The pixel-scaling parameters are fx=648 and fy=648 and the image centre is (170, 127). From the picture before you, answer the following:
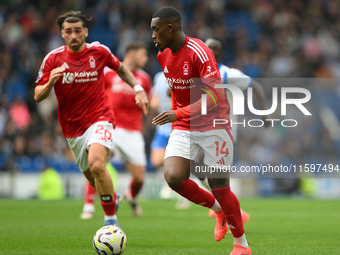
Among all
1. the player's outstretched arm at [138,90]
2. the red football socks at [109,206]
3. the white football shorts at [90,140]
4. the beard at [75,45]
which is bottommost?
the red football socks at [109,206]

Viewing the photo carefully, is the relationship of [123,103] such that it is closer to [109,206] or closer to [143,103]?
[109,206]

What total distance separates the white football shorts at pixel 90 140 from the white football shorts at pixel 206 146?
1.38m

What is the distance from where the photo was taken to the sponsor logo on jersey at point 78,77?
7.61 metres

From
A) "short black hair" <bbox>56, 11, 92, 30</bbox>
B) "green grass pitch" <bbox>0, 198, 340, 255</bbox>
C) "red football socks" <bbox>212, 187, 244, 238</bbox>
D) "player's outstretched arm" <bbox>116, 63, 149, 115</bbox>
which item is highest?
"short black hair" <bbox>56, 11, 92, 30</bbox>

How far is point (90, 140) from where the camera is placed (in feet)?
24.7

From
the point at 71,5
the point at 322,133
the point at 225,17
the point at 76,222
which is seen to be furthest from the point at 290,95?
the point at 76,222

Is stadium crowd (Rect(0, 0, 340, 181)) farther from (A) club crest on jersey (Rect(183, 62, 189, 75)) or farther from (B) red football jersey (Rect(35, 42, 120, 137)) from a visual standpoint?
(A) club crest on jersey (Rect(183, 62, 189, 75))

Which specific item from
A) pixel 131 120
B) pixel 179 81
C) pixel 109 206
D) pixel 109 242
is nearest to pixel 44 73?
pixel 109 206

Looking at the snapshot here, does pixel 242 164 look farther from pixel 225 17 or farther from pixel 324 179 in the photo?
pixel 225 17

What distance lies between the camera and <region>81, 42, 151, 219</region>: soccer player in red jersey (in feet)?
35.6

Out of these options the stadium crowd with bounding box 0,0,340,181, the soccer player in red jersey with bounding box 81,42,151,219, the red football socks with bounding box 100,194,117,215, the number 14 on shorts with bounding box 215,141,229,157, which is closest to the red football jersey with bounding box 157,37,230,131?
the number 14 on shorts with bounding box 215,141,229,157

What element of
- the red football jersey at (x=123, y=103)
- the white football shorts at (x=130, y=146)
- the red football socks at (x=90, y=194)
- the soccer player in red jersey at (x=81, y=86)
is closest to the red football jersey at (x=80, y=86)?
the soccer player in red jersey at (x=81, y=86)

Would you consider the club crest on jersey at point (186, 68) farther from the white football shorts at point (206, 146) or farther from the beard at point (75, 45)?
the beard at point (75, 45)

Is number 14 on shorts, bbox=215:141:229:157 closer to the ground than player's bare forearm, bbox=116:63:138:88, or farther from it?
closer to the ground
